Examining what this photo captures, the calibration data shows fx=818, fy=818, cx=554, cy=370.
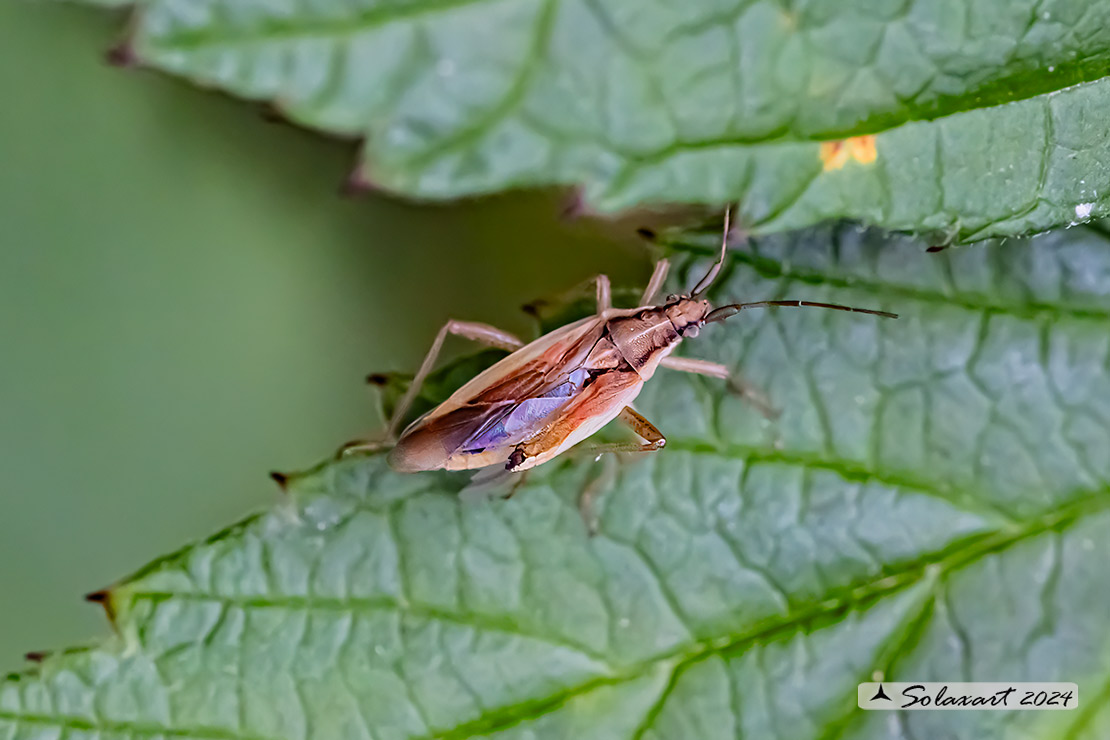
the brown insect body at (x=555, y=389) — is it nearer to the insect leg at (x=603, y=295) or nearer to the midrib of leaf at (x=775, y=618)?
the insect leg at (x=603, y=295)

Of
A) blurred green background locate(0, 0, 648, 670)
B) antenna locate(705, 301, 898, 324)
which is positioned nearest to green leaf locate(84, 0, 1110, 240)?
antenna locate(705, 301, 898, 324)

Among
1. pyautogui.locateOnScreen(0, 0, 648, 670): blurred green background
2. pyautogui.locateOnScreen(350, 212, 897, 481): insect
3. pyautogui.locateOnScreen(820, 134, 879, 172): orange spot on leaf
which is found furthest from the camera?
pyautogui.locateOnScreen(0, 0, 648, 670): blurred green background

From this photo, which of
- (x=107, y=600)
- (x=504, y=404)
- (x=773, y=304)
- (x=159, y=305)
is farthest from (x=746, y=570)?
(x=159, y=305)

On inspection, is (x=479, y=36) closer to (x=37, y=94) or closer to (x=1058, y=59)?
(x=1058, y=59)

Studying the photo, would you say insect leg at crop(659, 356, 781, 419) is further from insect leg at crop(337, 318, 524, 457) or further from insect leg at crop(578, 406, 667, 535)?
insect leg at crop(337, 318, 524, 457)

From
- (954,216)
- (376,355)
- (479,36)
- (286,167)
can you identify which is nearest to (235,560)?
(376,355)

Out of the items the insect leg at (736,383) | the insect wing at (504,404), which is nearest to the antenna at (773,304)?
the insect leg at (736,383)
